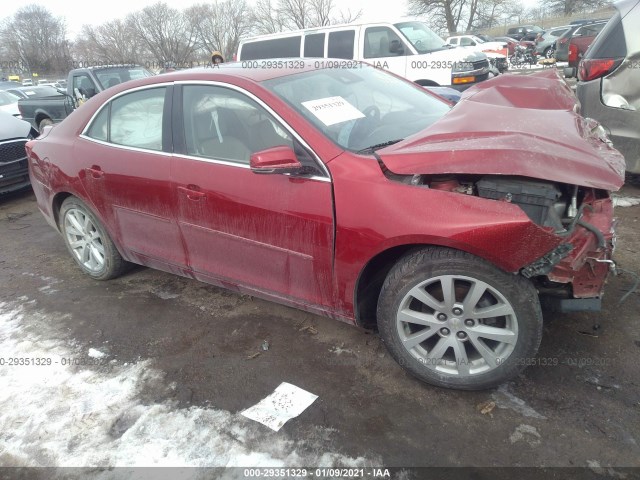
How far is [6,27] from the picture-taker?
64.0m

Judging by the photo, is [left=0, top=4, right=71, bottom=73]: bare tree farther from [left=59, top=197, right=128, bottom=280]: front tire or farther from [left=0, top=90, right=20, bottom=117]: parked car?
[left=59, top=197, right=128, bottom=280]: front tire

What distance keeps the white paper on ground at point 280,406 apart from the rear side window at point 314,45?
8435mm

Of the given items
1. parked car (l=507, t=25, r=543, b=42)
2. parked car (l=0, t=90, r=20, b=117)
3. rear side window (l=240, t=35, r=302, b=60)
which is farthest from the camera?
parked car (l=507, t=25, r=543, b=42)

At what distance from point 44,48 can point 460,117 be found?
74516 mm

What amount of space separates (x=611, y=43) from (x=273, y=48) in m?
7.38

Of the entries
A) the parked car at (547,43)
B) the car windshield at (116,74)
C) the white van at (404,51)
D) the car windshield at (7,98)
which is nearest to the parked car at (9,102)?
the car windshield at (7,98)

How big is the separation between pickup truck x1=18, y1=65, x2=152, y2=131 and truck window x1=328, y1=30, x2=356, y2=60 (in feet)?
13.7

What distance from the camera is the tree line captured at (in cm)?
4269

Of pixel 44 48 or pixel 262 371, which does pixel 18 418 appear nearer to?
pixel 262 371

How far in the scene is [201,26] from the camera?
4512cm

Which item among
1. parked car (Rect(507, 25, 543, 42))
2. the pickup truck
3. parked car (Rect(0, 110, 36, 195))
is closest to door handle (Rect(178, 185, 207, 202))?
parked car (Rect(0, 110, 36, 195))

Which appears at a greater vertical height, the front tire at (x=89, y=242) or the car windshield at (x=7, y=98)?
the car windshield at (x=7, y=98)

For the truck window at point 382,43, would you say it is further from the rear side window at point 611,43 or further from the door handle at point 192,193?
the door handle at point 192,193

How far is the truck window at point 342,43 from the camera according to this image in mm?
9297
